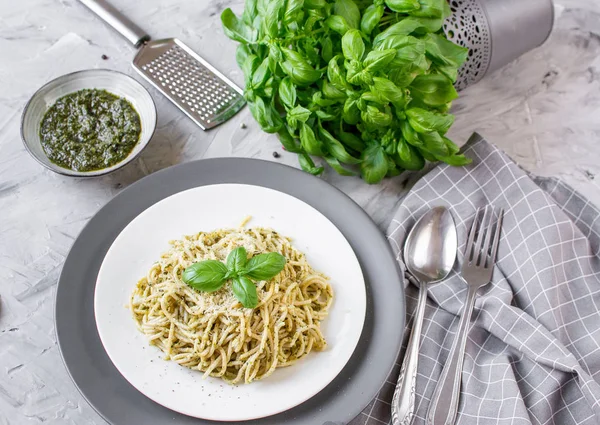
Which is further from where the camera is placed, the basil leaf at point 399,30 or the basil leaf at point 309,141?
the basil leaf at point 309,141

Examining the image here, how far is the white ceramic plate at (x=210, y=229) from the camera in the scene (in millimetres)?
2131

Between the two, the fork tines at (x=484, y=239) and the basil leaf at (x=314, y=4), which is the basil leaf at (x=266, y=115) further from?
the fork tines at (x=484, y=239)

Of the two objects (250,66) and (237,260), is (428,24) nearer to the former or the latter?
(250,66)

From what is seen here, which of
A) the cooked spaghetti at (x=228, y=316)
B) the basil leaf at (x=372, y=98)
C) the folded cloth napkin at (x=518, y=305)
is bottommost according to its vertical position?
the folded cloth napkin at (x=518, y=305)

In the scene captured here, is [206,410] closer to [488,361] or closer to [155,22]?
[488,361]

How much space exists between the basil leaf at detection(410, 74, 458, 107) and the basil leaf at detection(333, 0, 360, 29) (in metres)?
0.35

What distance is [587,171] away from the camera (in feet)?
9.99

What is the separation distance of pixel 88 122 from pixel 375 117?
1331mm

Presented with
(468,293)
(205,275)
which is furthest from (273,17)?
(468,293)

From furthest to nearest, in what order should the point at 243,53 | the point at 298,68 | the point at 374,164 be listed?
the point at 243,53 < the point at 374,164 < the point at 298,68

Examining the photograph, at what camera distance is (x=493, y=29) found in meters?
2.93

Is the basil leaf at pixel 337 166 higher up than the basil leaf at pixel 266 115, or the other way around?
the basil leaf at pixel 266 115

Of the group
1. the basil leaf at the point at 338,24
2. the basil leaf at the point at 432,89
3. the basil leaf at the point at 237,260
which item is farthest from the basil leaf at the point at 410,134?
the basil leaf at the point at 237,260

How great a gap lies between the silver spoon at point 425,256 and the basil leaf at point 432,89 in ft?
1.58
